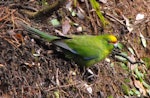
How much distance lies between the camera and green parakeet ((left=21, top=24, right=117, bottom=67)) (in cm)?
481

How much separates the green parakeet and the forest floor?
97 millimetres

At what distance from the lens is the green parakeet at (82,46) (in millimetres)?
4812

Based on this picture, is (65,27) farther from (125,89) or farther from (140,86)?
(140,86)

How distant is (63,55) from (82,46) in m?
0.25

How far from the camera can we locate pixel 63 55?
16.2ft

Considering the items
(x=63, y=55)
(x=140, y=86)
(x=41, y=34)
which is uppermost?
(x=41, y=34)

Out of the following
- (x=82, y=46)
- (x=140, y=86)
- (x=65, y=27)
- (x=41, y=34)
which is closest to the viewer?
(x=41, y=34)

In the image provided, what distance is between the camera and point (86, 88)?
16.0ft

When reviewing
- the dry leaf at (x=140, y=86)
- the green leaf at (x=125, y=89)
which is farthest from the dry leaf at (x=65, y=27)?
the dry leaf at (x=140, y=86)

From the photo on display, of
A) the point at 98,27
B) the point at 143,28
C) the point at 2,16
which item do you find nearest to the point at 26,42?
the point at 2,16

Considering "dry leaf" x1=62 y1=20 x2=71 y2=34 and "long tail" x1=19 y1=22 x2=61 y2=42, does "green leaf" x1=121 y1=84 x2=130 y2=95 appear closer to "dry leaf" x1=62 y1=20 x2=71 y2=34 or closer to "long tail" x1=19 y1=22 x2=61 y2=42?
"dry leaf" x1=62 y1=20 x2=71 y2=34

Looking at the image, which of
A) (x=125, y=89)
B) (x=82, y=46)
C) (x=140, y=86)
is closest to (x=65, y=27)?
(x=82, y=46)

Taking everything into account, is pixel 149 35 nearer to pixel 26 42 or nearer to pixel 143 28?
pixel 143 28

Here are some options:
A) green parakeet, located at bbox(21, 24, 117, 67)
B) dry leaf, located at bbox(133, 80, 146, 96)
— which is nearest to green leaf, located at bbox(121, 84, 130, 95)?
dry leaf, located at bbox(133, 80, 146, 96)
